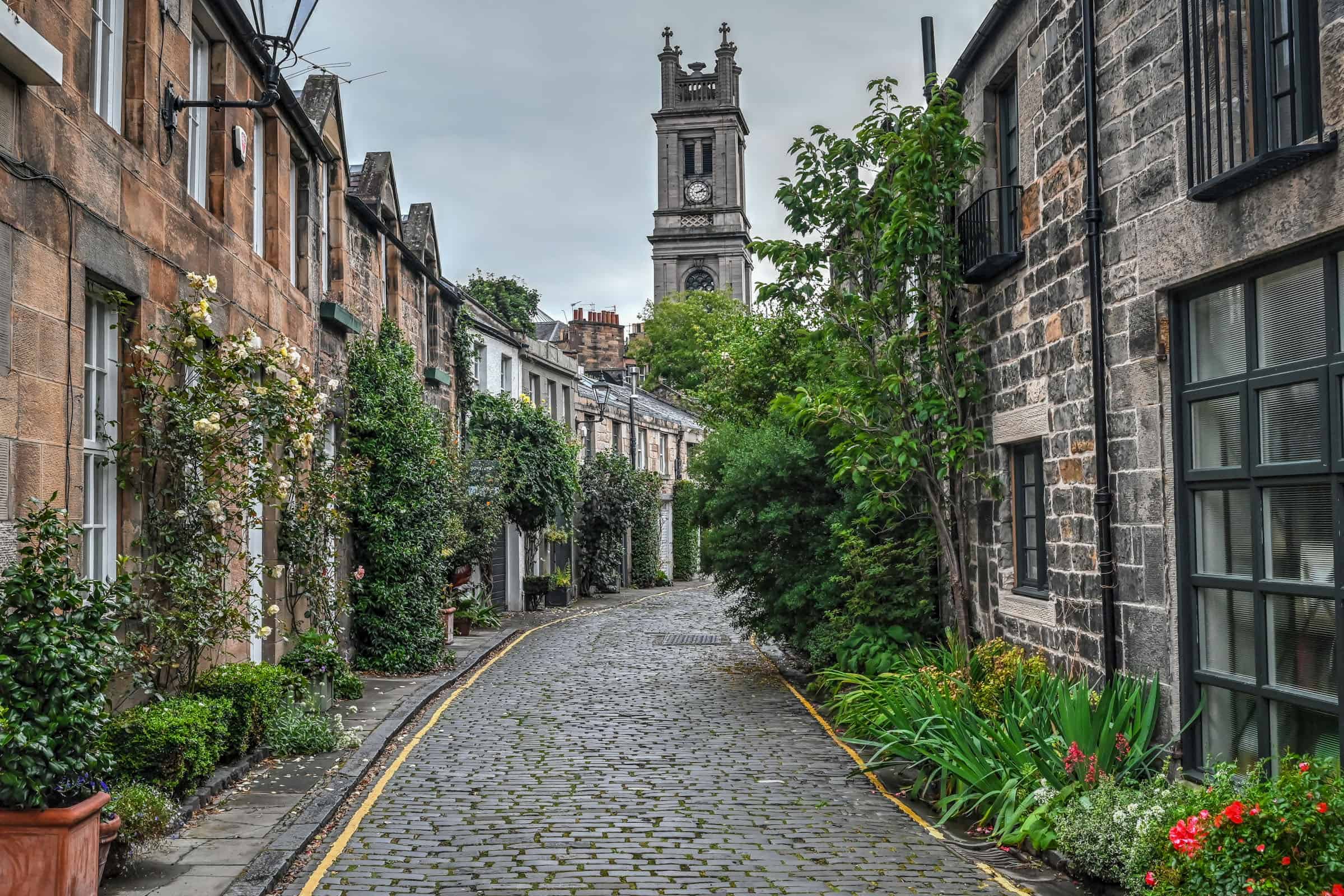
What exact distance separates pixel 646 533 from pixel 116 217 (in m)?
30.4

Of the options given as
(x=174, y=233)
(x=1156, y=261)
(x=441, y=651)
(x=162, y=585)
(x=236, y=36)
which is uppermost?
(x=236, y=36)

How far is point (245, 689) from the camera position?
9.77 m

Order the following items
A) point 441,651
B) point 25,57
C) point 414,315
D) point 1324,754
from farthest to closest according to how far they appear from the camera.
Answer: point 414,315
point 441,651
point 25,57
point 1324,754

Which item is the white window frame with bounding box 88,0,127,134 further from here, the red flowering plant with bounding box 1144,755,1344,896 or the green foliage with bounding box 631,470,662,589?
the green foliage with bounding box 631,470,662,589

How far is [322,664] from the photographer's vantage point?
1247cm

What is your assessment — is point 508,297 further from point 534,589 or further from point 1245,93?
point 1245,93

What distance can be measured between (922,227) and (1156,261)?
3.65 metres

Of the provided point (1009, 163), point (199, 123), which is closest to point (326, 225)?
point (199, 123)

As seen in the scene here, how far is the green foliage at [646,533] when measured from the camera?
34.9 metres

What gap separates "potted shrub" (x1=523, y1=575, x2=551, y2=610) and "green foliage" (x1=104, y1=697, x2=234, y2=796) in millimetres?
21091

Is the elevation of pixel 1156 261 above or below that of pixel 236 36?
below

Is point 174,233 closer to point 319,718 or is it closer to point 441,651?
point 319,718

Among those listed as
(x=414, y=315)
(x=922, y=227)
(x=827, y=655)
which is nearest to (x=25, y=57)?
(x=922, y=227)

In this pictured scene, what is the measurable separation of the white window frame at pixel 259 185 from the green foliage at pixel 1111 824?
933cm
